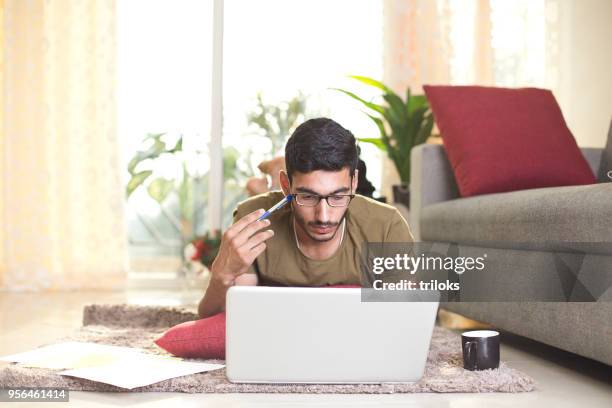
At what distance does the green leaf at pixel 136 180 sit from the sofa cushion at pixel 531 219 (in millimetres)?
2143

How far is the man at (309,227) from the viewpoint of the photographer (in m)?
1.85

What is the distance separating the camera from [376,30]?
461 centimetres

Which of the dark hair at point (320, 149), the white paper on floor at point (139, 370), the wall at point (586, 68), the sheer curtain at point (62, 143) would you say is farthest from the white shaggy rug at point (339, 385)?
the sheer curtain at point (62, 143)

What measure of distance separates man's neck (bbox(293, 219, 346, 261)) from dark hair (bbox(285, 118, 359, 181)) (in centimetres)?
19

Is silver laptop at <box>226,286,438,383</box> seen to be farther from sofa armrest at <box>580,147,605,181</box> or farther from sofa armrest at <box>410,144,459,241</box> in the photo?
sofa armrest at <box>580,147,605,181</box>

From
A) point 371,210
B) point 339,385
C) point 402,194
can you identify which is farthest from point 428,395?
point 402,194

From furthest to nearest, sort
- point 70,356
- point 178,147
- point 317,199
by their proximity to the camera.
A: point 178,147
point 70,356
point 317,199

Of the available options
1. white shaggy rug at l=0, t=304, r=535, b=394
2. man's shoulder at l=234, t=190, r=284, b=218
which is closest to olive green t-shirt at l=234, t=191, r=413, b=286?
man's shoulder at l=234, t=190, r=284, b=218

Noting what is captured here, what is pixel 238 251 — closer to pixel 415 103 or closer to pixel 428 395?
pixel 428 395

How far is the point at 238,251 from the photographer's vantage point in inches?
71.4

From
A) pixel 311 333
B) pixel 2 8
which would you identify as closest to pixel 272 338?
pixel 311 333

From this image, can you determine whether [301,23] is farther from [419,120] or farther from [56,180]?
[56,180]

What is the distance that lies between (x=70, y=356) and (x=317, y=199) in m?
0.71

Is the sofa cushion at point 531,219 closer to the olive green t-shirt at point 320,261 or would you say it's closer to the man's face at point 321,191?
the olive green t-shirt at point 320,261
